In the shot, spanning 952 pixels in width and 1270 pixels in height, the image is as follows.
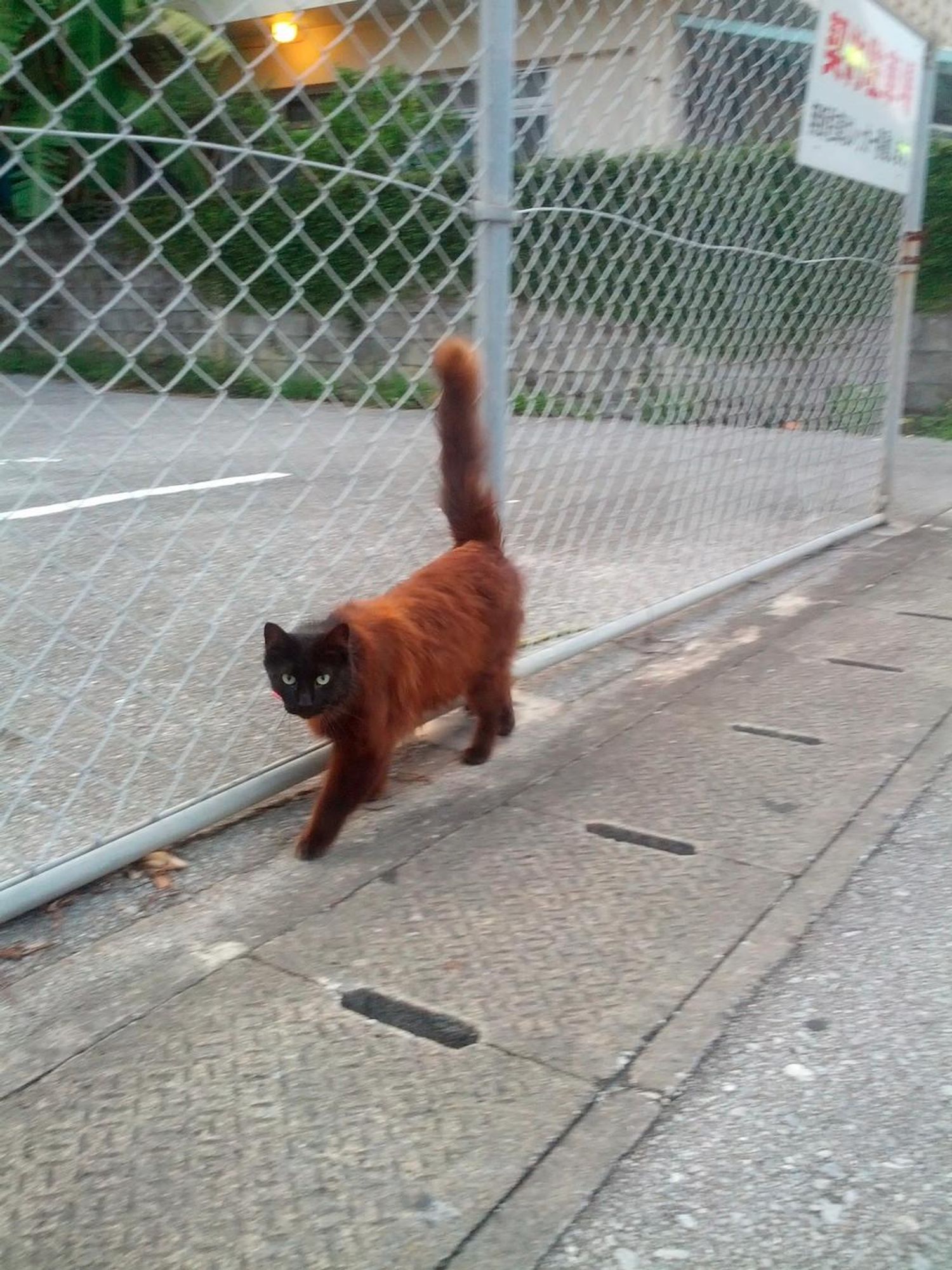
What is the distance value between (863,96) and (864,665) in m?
2.65

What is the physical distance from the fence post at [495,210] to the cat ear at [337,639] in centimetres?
89

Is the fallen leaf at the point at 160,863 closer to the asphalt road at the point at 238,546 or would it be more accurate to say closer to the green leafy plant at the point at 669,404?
the asphalt road at the point at 238,546

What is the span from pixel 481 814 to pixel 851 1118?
1165 millimetres

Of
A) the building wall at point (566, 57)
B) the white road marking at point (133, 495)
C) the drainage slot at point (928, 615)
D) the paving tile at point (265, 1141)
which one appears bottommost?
the paving tile at point (265, 1141)

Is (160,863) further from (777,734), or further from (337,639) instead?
(777,734)

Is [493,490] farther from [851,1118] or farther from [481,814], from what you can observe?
[851,1118]

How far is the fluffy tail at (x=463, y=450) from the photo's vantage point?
2.85m

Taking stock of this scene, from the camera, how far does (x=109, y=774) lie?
288 cm

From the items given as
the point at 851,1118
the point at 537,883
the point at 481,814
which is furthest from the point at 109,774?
the point at 851,1118

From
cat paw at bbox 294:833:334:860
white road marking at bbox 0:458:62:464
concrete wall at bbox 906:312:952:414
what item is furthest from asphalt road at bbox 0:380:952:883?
concrete wall at bbox 906:312:952:414

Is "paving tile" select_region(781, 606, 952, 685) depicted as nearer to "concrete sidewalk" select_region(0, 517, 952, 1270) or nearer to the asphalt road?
"concrete sidewalk" select_region(0, 517, 952, 1270)

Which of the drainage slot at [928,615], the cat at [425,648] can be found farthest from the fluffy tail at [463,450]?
the drainage slot at [928,615]

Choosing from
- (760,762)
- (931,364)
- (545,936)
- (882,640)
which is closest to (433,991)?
(545,936)

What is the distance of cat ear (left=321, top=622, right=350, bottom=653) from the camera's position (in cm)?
238
